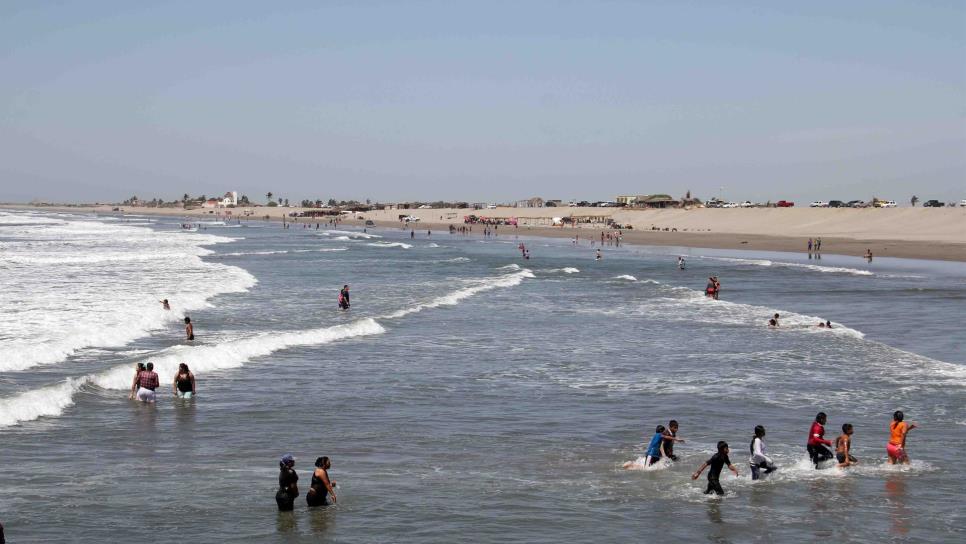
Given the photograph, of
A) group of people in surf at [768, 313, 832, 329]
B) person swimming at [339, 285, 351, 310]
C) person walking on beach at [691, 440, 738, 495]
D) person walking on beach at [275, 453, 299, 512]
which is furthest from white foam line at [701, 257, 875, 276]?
person walking on beach at [275, 453, 299, 512]

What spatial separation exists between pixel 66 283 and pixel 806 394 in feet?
129

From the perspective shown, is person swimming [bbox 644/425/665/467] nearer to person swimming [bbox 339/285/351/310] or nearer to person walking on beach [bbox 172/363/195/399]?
person walking on beach [bbox 172/363/195/399]

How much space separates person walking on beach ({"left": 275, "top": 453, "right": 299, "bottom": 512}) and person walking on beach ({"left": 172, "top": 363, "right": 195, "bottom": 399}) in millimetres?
8381

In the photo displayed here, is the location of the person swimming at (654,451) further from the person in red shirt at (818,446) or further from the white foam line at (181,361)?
the white foam line at (181,361)

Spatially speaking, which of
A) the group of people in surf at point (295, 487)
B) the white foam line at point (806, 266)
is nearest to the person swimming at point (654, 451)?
the group of people in surf at point (295, 487)

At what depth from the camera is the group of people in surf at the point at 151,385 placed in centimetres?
2138

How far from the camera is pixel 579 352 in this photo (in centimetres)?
2970

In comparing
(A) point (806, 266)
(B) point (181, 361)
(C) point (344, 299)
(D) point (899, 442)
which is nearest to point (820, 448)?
(D) point (899, 442)

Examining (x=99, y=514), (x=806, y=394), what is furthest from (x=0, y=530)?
(x=806, y=394)

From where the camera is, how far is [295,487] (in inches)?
568

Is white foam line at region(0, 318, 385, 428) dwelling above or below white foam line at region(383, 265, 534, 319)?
below

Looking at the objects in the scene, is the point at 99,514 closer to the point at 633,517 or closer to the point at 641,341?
the point at 633,517

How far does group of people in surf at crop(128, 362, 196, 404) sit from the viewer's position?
21.4 metres

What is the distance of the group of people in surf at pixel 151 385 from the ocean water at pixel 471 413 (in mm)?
344
